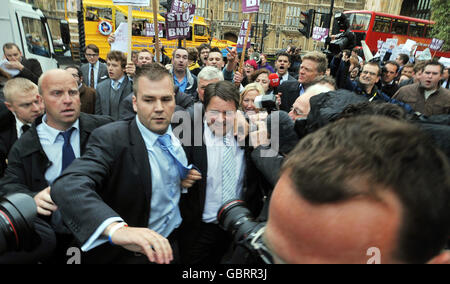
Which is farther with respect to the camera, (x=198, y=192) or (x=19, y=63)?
(x=19, y=63)

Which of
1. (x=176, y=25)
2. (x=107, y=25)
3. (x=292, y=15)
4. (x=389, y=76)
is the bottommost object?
(x=389, y=76)

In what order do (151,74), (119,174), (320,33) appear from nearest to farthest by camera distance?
(119,174) → (151,74) → (320,33)

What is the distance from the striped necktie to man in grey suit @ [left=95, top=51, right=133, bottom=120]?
8.19 feet

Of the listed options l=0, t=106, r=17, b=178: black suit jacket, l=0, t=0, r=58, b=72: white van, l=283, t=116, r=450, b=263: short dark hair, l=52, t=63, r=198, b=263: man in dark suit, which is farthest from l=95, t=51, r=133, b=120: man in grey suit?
l=0, t=0, r=58, b=72: white van

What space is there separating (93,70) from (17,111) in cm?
378

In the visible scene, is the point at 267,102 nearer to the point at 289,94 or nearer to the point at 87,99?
the point at 289,94

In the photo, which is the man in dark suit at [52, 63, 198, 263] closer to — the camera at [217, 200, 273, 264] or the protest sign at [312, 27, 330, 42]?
the camera at [217, 200, 273, 264]

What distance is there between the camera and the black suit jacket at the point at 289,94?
4.36 metres

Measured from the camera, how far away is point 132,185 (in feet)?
4.95

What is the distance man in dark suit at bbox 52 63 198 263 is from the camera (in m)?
1.08

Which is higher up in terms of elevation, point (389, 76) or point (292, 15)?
point (292, 15)

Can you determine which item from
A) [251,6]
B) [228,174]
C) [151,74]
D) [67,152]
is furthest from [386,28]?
[67,152]

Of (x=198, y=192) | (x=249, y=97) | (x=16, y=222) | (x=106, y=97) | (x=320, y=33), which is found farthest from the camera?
(x=320, y=33)

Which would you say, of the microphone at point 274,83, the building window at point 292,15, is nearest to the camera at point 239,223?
the microphone at point 274,83
